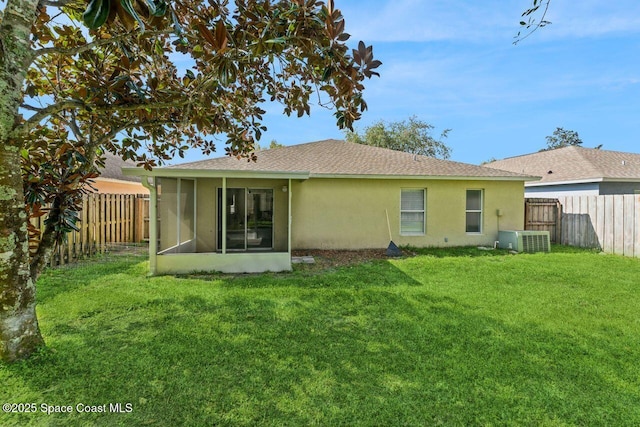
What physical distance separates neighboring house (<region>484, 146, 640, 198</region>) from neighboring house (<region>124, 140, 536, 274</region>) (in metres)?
5.26

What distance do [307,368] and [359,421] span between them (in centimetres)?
93

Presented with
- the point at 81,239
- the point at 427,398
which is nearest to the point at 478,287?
the point at 427,398

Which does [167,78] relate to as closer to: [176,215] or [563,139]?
[176,215]

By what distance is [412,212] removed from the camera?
11234 mm

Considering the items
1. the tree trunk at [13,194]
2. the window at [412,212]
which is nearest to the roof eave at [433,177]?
the window at [412,212]

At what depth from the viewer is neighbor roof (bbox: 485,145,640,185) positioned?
A: 14000mm

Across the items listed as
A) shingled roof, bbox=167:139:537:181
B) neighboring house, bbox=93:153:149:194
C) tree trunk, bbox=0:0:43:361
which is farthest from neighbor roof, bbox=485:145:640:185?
neighboring house, bbox=93:153:149:194

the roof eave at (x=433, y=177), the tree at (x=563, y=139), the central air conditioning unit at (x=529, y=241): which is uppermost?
the tree at (x=563, y=139)

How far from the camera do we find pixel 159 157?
6426mm

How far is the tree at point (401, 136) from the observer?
3023cm

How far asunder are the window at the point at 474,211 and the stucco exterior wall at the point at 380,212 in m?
0.18

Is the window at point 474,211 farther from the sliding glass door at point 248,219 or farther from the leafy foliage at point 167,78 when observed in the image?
the leafy foliage at point 167,78

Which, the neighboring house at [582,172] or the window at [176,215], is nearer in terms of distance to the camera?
the window at [176,215]

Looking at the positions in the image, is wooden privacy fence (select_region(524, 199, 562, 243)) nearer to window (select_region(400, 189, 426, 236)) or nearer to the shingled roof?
the shingled roof
